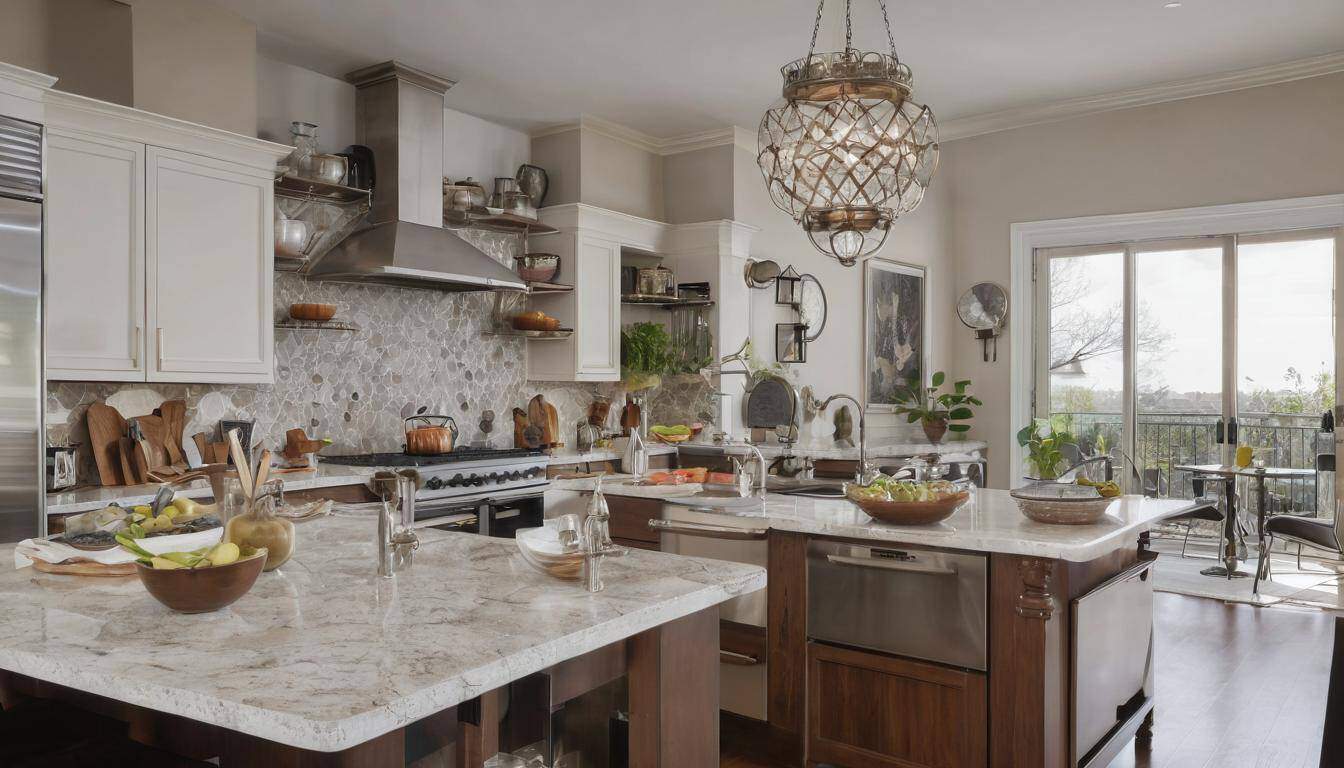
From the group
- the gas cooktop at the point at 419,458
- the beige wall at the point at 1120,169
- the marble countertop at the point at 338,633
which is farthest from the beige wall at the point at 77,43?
the beige wall at the point at 1120,169

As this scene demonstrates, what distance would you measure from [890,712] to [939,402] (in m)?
4.53

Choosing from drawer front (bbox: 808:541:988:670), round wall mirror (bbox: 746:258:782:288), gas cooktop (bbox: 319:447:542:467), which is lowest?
drawer front (bbox: 808:541:988:670)

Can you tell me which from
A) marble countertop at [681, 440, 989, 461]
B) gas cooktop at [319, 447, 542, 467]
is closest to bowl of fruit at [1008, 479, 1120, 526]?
marble countertop at [681, 440, 989, 461]

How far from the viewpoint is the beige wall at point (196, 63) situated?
3.89 meters

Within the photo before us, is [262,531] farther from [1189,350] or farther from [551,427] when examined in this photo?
[1189,350]

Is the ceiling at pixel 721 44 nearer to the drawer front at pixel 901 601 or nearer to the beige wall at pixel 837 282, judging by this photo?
the beige wall at pixel 837 282

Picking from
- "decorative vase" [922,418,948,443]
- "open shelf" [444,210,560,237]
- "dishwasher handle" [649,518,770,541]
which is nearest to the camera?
"dishwasher handle" [649,518,770,541]

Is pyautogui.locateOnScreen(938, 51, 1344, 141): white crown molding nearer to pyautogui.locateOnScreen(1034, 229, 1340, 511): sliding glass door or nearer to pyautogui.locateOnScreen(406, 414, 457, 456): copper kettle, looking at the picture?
pyautogui.locateOnScreen(1034, 229, 1340, 511): sliding glass door

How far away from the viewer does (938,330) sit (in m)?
7.50

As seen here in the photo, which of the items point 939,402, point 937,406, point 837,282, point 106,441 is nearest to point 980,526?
point 106,441

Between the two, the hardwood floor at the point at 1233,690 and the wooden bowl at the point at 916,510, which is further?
the hardwood floor at the point at 1233,690

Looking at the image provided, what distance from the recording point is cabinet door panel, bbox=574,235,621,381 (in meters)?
5.73

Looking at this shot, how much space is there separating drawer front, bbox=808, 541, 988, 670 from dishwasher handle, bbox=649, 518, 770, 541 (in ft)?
0.68

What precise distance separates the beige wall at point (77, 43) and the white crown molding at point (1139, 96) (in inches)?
204
